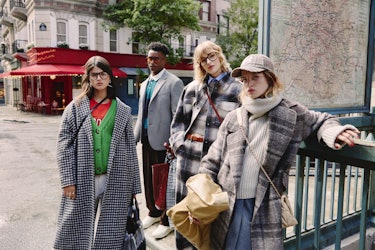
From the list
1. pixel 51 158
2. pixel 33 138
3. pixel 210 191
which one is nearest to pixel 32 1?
pixel 33 138

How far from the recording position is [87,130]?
305 centimetres

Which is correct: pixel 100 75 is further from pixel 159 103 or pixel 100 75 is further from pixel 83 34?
pixel 83 34

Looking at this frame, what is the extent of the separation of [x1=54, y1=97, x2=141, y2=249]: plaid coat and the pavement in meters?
0.76

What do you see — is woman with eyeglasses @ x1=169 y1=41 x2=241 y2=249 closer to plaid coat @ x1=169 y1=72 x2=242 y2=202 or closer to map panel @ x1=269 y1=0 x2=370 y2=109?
plaid coat @ x1=169 y1=72 x2=242 y2=202

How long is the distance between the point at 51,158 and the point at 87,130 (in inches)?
258

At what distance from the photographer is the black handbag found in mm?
3139

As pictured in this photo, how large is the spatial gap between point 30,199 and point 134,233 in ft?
10.4

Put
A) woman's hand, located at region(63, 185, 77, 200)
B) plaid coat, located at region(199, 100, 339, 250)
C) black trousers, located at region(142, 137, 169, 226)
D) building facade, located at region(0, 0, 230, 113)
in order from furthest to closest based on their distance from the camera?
building facade, located at region(0, 0, 230, 113), black trousers, located at region(142, 137, 169, 226), woman's hand, located at region(63, 185, 77, 200), plaid coat, located at region(199, 100, 339, 250)

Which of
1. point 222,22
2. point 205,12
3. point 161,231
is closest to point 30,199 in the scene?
point 161,231

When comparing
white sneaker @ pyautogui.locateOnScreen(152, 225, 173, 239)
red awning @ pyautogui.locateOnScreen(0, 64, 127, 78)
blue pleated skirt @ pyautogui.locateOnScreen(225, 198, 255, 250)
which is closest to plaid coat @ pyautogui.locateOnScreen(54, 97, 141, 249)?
white sneaker @ pyautogui.locateOnScreen(152, 225, 173, 239)

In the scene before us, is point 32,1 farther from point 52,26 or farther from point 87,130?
point 87,130

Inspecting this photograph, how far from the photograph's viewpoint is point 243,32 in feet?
83.4

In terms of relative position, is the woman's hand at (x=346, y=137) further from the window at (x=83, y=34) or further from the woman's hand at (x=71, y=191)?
the window at (x=83, y=34)

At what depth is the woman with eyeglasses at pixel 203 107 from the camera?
302 centimetres
